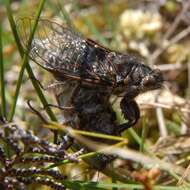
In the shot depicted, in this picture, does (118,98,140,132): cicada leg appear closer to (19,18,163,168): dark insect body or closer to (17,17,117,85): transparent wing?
(19,18,163,168): dark insect body

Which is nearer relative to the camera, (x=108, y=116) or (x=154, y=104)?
(x=108, y=116)

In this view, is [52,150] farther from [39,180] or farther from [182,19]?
[182,19]

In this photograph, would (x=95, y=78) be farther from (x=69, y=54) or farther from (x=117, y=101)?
(x=117, y=101)

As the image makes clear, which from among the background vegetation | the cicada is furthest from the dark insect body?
the background vegetation

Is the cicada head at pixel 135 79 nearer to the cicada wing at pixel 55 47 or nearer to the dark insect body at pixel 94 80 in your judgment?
the dark insect body at pixel 94 80

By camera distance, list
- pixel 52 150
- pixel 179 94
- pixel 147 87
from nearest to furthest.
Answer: pixel 52 150, pixel 147 87, pixel 179 94

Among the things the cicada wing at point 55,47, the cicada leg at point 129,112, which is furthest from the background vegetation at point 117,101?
the cicada wing at point 55,47

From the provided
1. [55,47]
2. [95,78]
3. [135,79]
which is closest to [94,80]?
[95,78]

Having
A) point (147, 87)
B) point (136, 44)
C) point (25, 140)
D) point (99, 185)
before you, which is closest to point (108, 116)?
point (147, 87)

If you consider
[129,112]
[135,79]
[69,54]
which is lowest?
[129,112]
